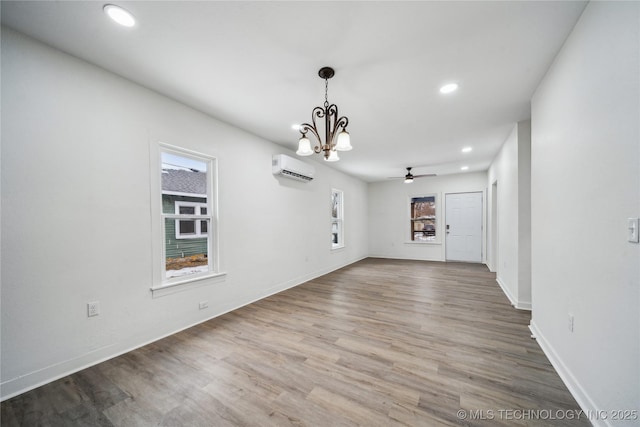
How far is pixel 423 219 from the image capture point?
7750 mm

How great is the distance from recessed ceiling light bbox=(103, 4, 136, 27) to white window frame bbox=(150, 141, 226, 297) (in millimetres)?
1132

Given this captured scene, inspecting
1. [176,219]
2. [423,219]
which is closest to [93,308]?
[176,219]

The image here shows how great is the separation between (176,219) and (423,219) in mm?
7027

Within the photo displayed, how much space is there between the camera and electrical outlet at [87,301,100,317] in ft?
6.81

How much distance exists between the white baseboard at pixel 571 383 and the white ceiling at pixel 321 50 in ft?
8.12

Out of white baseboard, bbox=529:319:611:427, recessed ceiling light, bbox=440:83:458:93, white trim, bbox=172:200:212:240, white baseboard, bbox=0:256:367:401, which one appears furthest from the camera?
white trim, bbox=172:200:212:240

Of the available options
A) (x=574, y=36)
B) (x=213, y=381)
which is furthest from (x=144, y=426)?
(x=574, y=36)

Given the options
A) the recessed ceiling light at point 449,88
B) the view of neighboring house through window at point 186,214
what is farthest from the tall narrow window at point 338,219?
the recessed ceiling light at point 449,88

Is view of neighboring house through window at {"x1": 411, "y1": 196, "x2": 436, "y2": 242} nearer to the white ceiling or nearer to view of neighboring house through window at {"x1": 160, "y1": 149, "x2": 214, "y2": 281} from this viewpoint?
the white ceiling

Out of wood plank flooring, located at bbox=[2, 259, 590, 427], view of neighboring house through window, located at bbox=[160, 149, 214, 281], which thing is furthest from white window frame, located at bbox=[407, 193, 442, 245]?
view of neighboring house through window, located at bbox=[160, 149, 214, 281]

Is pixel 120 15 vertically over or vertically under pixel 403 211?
over

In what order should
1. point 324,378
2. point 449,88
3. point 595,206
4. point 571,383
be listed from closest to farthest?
point 595,206, point 571,383, point 324,378, point 449,88

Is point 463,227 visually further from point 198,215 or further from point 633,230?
point 198,215

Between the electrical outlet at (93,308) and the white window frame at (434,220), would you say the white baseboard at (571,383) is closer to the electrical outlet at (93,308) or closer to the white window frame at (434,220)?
the electrical outlet at (93,308)
